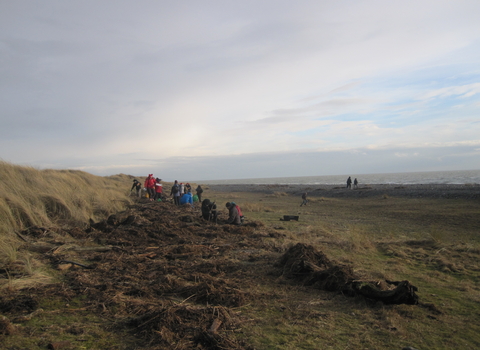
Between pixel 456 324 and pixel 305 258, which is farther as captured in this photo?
pixel 305 258

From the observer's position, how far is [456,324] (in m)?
4.22

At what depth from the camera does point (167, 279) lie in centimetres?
541

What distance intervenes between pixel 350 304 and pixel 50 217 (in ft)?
30.0

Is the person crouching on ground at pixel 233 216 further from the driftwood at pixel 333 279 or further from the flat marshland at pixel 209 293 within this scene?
the driftwood at pixel 333 279

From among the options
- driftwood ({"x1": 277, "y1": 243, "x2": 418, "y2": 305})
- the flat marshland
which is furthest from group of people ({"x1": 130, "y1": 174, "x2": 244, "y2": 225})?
driftwood ({"x1": 277, "y1": 243, "x2": 418, "y2": 305})

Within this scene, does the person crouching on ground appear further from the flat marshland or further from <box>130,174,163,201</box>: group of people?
<box>130,174,163,201</box>: group of people

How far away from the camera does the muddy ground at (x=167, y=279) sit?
3723mm

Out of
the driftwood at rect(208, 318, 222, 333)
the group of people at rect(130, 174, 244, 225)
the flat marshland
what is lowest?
the flat marshland

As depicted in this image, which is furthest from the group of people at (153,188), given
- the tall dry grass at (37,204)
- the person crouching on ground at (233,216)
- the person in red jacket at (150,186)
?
the person crouching on ground at (233,216)

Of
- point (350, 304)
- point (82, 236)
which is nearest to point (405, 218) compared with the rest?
point (350, 304)

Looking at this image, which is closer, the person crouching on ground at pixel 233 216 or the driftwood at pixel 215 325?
the driftwood at pixel 215 325

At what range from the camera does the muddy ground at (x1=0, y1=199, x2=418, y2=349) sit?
372 cm

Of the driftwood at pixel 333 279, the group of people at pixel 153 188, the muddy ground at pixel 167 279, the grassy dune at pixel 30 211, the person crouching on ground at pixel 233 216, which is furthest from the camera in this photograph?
the group of people at pixel 153 188

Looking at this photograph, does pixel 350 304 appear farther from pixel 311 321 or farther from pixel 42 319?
pixel 42 319
